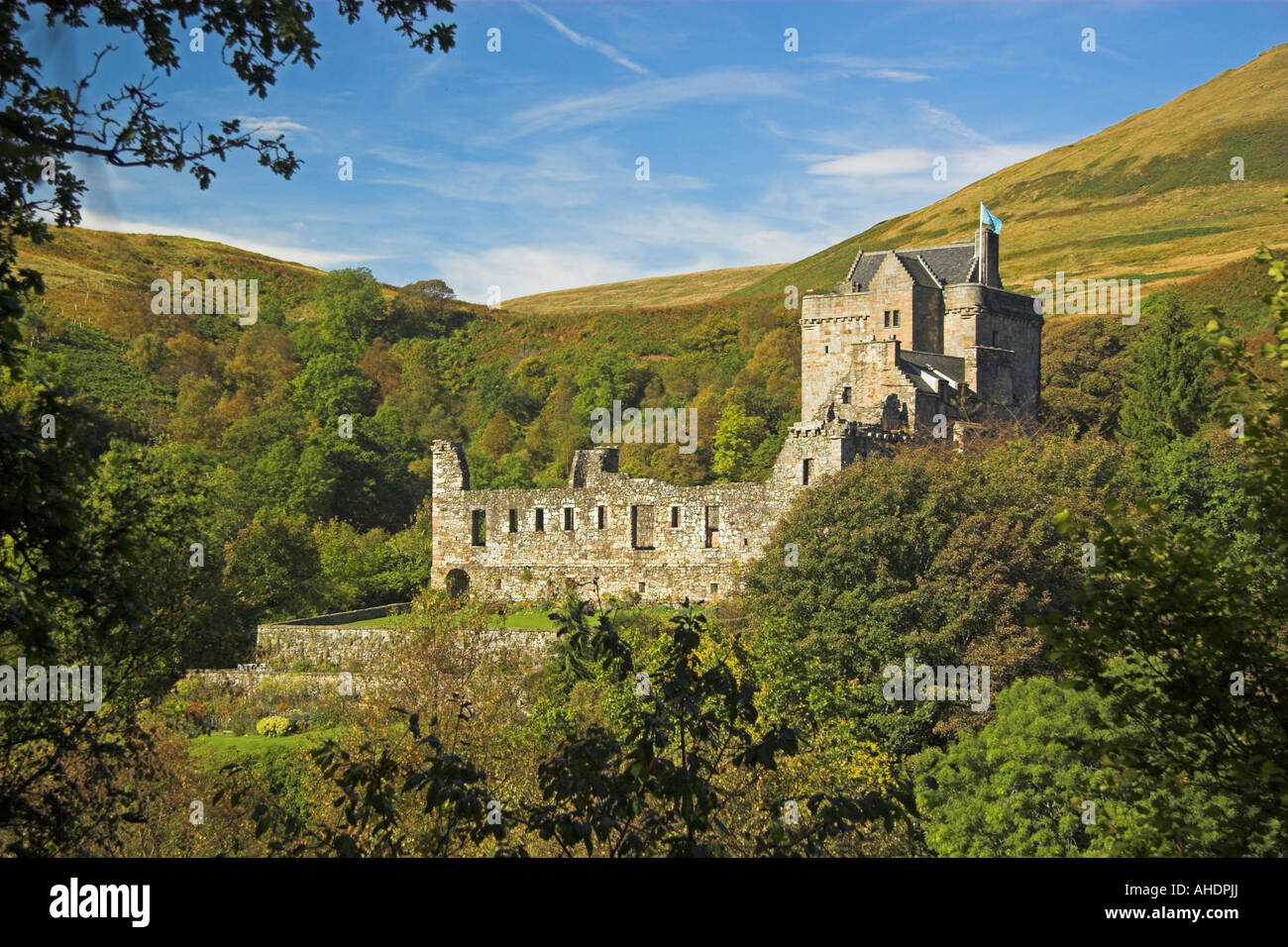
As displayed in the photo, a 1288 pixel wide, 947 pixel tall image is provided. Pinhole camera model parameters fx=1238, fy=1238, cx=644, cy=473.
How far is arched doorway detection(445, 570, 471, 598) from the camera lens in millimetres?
43094

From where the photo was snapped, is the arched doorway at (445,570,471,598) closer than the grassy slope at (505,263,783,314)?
Yes

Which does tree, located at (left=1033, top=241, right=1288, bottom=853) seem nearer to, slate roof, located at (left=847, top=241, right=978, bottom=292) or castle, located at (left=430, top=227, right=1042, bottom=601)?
castle, located at (left=430, top=227, right=1042, bottom=601)

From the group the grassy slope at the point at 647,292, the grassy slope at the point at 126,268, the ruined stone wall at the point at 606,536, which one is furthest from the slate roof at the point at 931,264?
the grassy slope at the point at 647,292

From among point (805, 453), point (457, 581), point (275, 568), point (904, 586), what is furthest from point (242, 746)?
point (805, 453)

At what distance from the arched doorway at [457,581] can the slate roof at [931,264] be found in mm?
19680

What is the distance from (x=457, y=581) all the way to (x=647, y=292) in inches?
3621

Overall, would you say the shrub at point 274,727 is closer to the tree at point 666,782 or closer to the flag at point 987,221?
the tree at point 666,782

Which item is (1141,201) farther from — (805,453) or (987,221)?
(805,453)

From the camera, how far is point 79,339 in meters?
84.0

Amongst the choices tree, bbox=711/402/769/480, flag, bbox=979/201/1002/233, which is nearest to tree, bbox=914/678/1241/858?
flag, bbox=979/201/1002/233

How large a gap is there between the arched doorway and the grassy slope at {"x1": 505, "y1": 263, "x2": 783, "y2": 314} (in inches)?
3104
